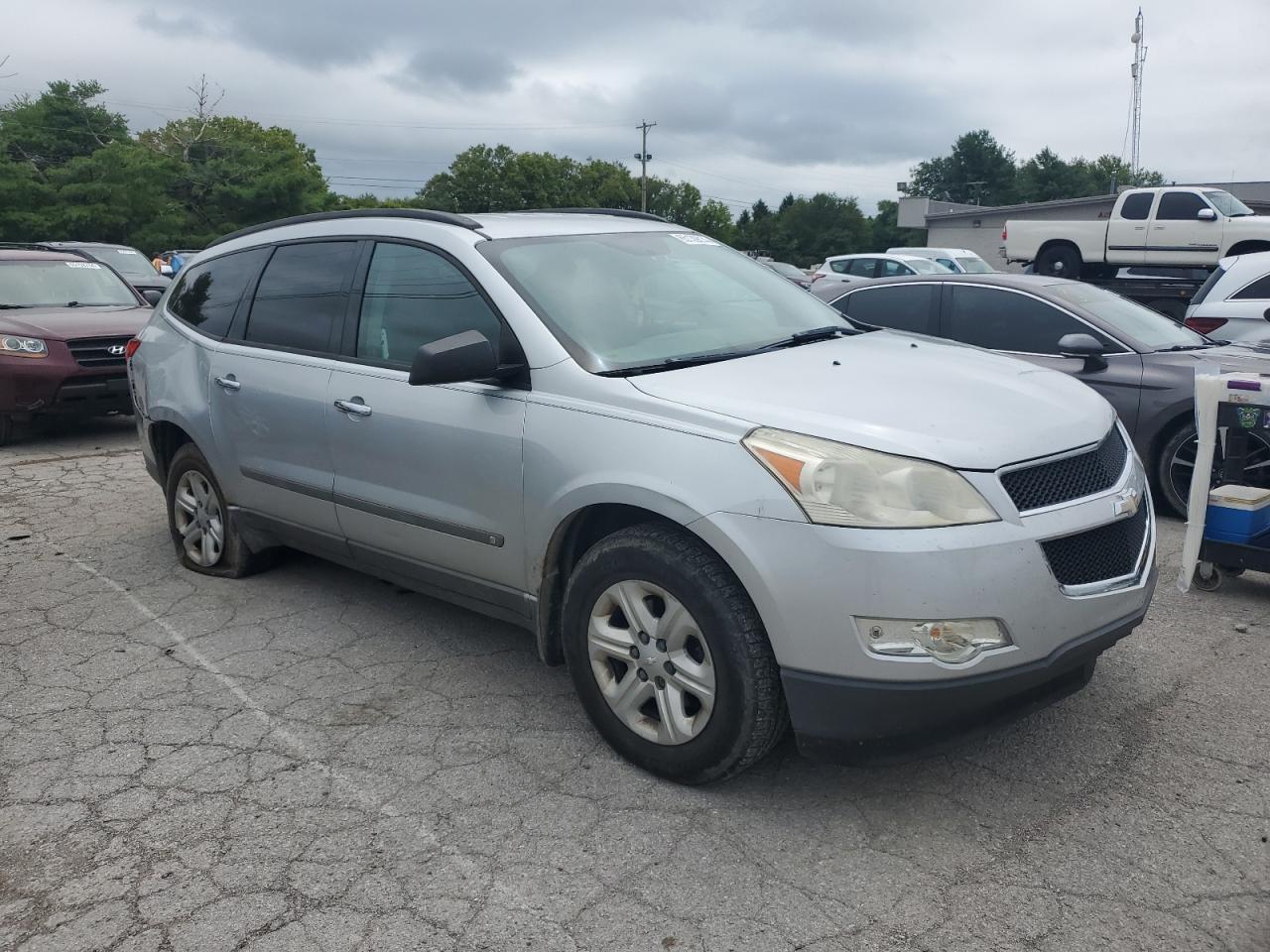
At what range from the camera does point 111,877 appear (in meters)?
2.88

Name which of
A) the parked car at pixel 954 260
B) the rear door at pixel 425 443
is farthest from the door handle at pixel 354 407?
the parked car at pixel 954 260

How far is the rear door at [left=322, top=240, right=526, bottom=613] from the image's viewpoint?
366 centimetres

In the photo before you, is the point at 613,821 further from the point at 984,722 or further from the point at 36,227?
the point at 36,227

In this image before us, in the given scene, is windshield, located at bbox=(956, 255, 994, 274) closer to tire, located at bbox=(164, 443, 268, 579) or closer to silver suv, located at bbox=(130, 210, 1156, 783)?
silver suv, located at bbox=(130, 210, 1156, 783)

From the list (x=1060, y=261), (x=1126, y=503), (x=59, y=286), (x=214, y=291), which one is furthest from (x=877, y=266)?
(x=1126, y=503)

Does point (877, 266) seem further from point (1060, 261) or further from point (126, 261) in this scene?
point (126, 261)

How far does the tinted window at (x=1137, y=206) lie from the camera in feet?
60.0

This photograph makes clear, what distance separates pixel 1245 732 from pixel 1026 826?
1066 mm

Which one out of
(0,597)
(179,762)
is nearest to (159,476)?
(0,597)

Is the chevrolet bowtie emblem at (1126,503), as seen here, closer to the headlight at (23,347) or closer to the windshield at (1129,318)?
the windshield at (1129,318)

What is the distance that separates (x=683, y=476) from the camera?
307 centimetres

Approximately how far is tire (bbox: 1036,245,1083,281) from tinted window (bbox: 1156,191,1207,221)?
4.94 feet

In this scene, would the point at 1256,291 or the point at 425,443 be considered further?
the point at 1256,291

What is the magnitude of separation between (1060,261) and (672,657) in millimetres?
18438
